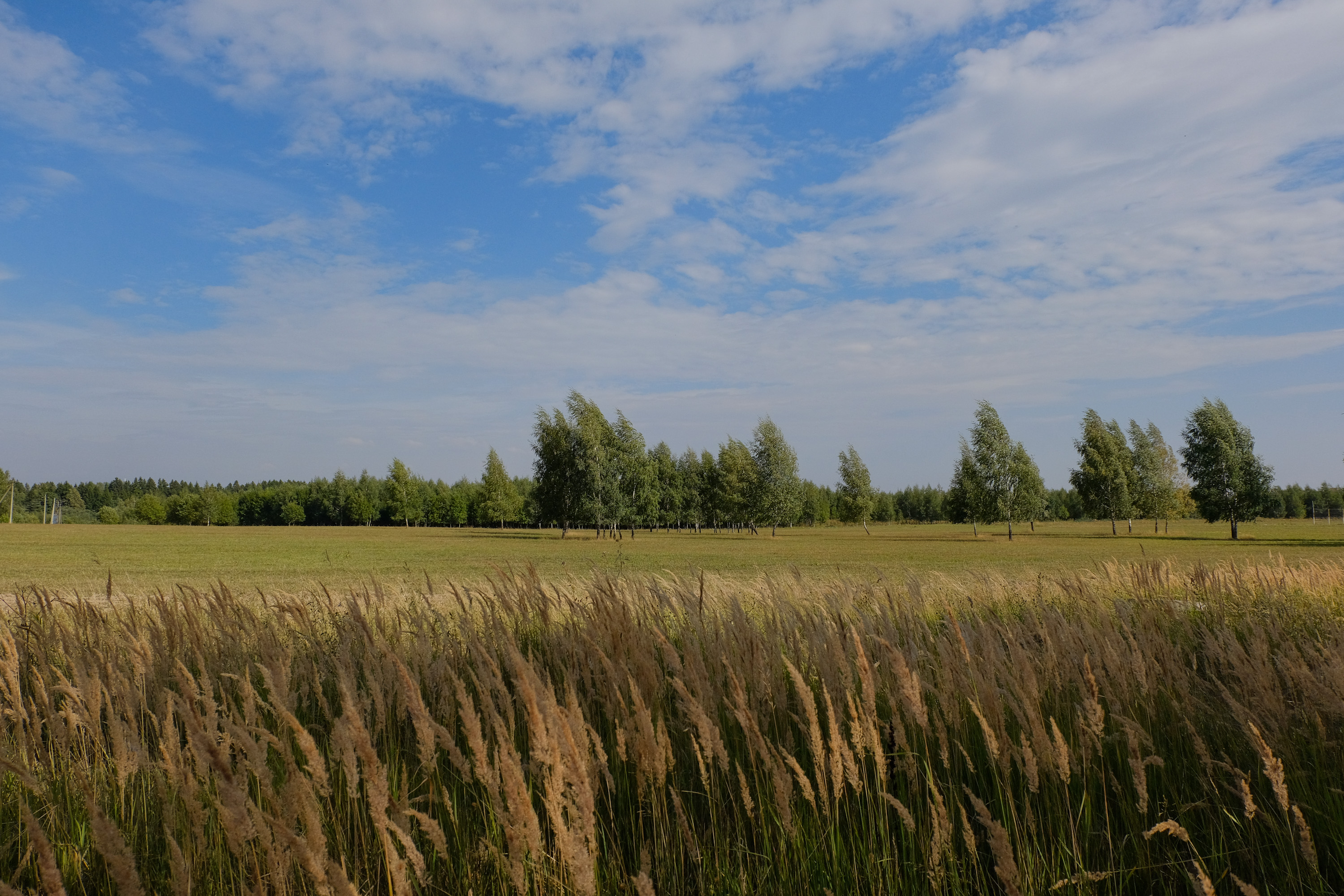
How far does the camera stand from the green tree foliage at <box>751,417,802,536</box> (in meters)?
67.0

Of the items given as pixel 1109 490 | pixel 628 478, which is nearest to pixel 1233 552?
pixel 1109 490

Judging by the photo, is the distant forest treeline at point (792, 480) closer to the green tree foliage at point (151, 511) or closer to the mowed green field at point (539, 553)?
the mowed green field at point (539, 553)

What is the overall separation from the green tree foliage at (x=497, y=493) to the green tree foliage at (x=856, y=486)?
3897cm

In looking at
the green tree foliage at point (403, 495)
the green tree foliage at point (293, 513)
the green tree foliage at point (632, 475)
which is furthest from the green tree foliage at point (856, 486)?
the green tree foliage at point (293, 513)

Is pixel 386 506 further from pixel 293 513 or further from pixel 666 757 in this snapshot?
pixel 666 757

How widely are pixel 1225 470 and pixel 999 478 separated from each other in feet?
50.3

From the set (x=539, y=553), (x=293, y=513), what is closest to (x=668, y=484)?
(x=539, y=553)

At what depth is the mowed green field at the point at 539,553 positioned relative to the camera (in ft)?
62.8

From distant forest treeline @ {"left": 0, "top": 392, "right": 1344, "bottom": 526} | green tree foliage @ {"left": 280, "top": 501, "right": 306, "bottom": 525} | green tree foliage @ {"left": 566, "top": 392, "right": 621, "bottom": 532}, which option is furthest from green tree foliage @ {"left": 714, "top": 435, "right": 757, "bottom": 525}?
green tree foliage @ {"left": 280, "top": 501, "right": 306, "bottom": 525}

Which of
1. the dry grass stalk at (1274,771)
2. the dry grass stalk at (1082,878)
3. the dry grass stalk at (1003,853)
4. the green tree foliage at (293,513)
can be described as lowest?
the green tree foliage at (293,513)

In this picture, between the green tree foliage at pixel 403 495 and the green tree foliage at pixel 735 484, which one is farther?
the green tree foliage at pixel 403 495

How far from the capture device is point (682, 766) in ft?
10.8

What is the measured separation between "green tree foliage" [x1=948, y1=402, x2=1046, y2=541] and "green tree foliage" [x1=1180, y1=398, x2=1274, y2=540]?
11.1 m

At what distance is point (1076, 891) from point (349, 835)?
2.43 metres
